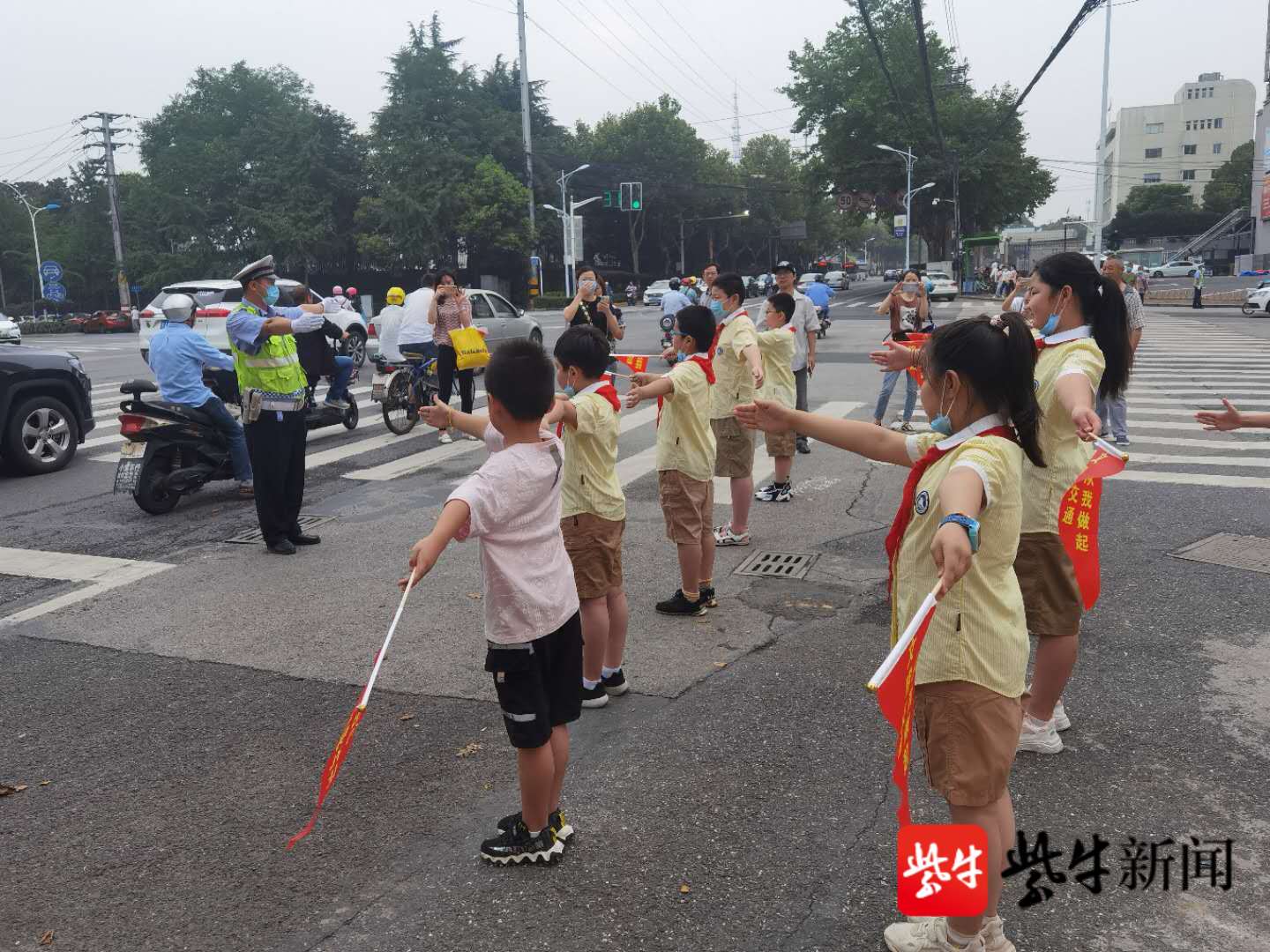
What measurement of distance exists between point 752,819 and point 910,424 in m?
8.56

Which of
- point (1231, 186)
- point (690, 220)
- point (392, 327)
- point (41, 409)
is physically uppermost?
point (1231, 186)

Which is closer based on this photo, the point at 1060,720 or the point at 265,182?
the point at 1060,720

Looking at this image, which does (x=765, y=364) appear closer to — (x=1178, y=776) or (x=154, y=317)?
(x=1178, y=776)

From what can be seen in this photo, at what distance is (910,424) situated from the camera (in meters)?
11.3

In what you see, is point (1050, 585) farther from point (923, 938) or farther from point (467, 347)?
point (467, 347)

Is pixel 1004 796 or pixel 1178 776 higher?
pixel 1004 796

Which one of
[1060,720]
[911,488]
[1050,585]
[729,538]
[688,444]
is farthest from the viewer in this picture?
[729,538]

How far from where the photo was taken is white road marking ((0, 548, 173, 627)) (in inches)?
238

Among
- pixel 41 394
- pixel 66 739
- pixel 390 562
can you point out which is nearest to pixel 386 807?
pixel 66 739

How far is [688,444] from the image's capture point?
5.17 meters

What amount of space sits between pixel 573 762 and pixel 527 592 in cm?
111

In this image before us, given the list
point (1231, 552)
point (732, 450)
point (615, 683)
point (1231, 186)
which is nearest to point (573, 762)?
point (615, 683)

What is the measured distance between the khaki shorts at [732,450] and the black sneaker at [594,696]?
7.74 feet

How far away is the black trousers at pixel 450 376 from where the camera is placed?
1184 centimetres
